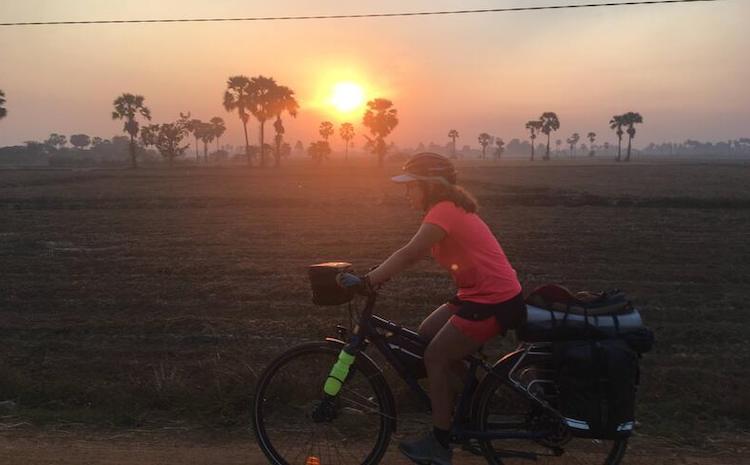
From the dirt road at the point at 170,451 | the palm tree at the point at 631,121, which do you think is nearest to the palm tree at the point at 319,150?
the palm tree at the point at 631,121

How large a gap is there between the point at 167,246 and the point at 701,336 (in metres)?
11.7

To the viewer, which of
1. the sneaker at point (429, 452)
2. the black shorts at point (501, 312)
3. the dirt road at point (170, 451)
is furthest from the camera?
the dirt road at point (170, 451)

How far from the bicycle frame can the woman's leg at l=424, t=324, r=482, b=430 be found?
10cm

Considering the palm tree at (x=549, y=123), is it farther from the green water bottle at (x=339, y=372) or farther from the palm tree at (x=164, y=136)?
the green water bottle at (x=339, y=372)

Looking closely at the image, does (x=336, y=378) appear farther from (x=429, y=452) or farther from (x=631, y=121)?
(x=631, y=121)

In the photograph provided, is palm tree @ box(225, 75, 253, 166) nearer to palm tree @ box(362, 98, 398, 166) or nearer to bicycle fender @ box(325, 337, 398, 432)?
palm tree @ box(362, 98, 398, 166)

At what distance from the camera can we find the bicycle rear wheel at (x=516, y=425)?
131 inches

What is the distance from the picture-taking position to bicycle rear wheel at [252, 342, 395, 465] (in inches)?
136

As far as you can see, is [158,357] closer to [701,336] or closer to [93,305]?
[93,305]

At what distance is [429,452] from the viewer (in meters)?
3.37

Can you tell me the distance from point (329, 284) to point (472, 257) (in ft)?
2.69

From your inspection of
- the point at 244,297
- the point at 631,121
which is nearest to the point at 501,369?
the point at 244,297

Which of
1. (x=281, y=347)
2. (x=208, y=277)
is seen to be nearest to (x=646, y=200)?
(x=208, y=277)

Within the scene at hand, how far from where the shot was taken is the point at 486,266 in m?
3.12
